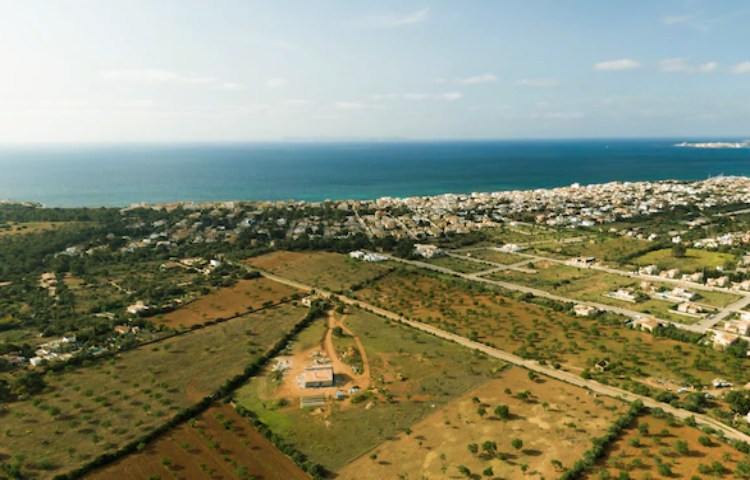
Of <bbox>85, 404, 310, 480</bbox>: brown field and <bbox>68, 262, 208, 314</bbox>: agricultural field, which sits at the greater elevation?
<bbox>68, 262, 208, 314</bbox>: agricultural field

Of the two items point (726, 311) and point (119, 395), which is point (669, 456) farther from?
point (119, 395)

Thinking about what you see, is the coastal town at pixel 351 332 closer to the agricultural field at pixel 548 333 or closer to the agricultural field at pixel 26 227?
the agricultural field at pixel 548 333

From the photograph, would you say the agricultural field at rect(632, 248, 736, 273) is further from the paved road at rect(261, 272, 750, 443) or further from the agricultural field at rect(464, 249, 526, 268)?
the paved road at rect(261, 272, 750, 443)

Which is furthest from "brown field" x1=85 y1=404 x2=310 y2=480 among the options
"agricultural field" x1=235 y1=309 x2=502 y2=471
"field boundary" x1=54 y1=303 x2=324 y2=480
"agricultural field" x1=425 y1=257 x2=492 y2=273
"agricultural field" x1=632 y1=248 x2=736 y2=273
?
"agricultural field" x1=632 y1=248 x2=736 y2=273

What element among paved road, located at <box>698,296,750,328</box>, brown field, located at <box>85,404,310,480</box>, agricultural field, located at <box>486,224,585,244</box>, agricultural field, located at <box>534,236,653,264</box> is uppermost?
agricultural field, located at <box>486,224,585,244</box>

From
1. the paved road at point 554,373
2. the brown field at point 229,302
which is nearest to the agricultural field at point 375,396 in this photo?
the paved road at point 554,373

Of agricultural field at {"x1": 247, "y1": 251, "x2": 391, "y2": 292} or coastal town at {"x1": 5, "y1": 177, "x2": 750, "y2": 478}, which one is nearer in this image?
coastal town at {"x1": 5, "y1": 177, "x2": 750, "y2": 478}

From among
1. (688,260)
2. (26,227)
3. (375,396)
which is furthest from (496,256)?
(26,227)
